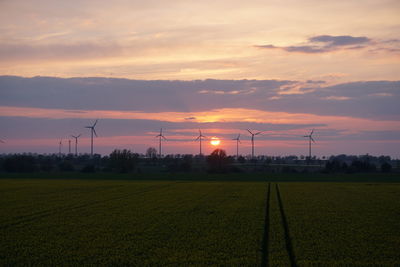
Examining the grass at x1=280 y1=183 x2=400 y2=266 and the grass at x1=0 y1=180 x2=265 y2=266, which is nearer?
the grass at x1=0 y1=180 x2=265 y2=266

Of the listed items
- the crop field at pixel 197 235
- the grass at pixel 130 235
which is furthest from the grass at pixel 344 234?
the grass at pixel 130 235

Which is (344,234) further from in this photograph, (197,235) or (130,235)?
(130,235)

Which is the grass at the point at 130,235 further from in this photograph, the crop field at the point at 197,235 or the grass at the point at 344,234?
the grass at the point at 344,234

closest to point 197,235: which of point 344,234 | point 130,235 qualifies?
point 130,235

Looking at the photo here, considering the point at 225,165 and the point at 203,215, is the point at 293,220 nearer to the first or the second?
the point at 203,215

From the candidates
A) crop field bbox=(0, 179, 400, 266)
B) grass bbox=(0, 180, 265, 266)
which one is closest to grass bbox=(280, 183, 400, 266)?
crop field bbox=(0, 179, 400, 266)

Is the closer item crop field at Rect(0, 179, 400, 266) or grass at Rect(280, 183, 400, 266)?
crop field at Rect(0, 179, 400, 266)

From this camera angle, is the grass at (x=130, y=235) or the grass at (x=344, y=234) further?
the grass at (x=344, y=234)

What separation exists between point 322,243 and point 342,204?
2141 centimetres

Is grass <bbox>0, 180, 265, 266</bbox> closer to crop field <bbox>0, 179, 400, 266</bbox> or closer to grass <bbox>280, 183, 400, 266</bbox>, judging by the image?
crop field <bbox>0, 179, 400, 266</bbox>

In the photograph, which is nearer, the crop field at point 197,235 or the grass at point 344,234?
the crop field at point 197,235

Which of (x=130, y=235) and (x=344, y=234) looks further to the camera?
(x=344, y=234)

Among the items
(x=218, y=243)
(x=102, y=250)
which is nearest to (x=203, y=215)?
(x=218, y=243)

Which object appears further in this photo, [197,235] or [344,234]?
[344,234]
